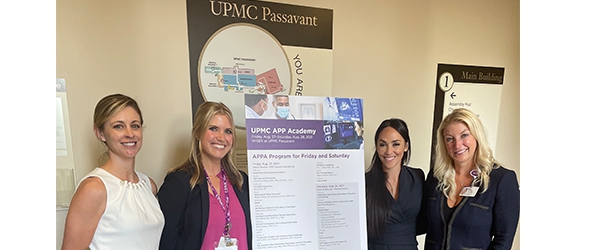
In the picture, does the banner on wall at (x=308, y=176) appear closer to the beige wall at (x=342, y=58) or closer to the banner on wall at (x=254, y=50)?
the banner on wall at (x=254, y=50)

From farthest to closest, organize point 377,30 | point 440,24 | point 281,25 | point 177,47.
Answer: point 440,24, point 377,30, point 281,25, point 177,47

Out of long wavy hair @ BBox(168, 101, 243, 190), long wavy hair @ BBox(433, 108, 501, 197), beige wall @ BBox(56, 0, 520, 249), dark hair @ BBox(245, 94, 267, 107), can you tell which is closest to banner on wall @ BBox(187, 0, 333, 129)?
beige wall @ BBox(56, 0, 520, 249)

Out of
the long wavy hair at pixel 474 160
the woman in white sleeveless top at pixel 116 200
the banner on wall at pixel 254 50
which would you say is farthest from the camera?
the banner on wall at pixel 254 50

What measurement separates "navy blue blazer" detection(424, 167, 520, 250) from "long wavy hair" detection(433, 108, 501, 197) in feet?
0.17

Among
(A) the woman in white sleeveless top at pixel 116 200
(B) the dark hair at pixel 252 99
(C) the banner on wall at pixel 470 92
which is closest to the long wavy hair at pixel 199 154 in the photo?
(B) the dark hair at pixel 252 99

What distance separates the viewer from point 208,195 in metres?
2.79

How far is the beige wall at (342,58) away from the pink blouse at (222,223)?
869mm

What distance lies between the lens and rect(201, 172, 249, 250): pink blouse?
9.02 ft

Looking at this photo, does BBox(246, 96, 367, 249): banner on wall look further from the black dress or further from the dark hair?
the black dress

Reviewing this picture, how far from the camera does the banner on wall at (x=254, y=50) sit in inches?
142
